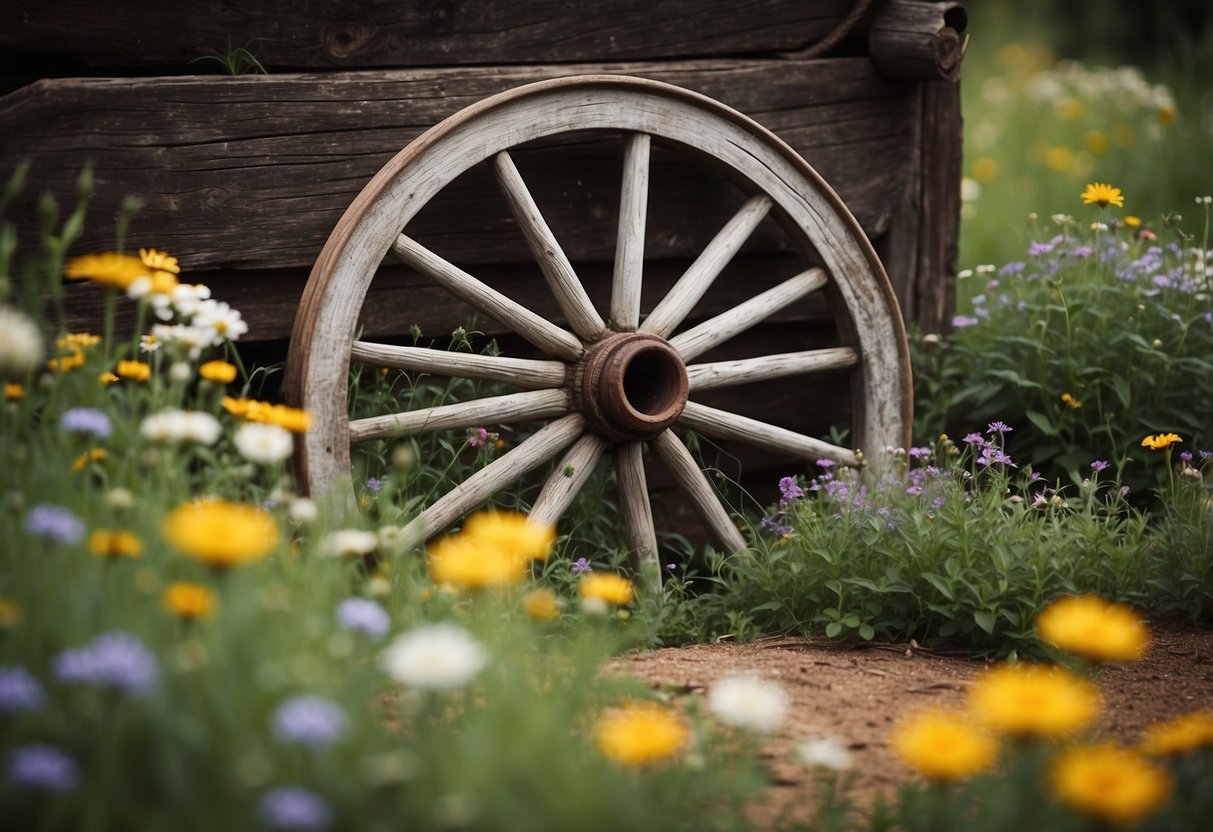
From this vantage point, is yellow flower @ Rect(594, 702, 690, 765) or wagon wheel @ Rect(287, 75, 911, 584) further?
wagon wheel @ Rect(287, 75, 911, 584)

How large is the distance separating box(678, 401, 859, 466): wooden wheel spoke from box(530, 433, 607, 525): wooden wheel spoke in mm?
228

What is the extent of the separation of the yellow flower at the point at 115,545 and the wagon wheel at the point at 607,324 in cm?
76

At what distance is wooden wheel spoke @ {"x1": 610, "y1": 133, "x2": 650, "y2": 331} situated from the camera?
2.56 metres

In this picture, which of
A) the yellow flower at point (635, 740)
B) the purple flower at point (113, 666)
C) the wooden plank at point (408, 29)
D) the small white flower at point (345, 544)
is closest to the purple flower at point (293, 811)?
the purple flower at point (113, 666)

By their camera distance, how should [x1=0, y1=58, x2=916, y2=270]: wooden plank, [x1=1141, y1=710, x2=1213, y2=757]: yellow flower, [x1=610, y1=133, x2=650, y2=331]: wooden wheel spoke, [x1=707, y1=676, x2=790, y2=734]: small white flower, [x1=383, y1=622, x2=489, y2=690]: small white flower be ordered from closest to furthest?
[x1=383, y1=622, x2=489, y2=690]: small white flower
[x1=707, y1=676, x2=790, y2=734]: small white flower
[x1=1141, y1=710, x2=1213, y2=757]: yellow flower
[x1=0, y1=58, x2=916, y2=270]: wooden plank
[x1=610, y1=133, x2=650, y2=331]: wooden wheel spoke

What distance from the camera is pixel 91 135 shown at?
221 centimetres

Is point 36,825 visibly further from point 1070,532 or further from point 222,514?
point 1070,532

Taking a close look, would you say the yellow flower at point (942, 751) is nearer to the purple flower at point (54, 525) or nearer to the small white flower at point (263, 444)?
the small white flower at point (263, 444)

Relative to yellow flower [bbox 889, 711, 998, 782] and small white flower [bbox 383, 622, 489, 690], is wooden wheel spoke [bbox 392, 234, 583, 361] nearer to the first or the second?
small white flower [bbox 383, 622, 489, 690]

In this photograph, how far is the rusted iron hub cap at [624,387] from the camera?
2.46 m

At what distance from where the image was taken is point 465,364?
7.86 feet

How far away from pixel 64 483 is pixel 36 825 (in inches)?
20.8

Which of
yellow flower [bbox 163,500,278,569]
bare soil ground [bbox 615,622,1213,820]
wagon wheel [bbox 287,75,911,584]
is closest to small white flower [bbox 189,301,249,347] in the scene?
wagon wheel [bbox 287,75,911,584]

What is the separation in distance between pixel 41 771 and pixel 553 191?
1925mm
